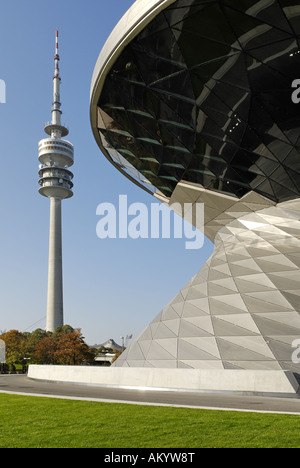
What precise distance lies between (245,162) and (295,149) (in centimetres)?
273

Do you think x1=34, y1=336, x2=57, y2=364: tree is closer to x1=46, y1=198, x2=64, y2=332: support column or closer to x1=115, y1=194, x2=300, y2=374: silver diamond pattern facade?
x1=46, y1=198, x2=64, y2=332: support column

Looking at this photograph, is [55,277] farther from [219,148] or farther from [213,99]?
[213,99]

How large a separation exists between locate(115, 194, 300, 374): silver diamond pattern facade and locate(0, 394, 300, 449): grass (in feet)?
31.2

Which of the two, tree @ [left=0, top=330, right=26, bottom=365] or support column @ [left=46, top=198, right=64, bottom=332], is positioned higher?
support column @ [left=46, top=198, right=64, bottom=332]

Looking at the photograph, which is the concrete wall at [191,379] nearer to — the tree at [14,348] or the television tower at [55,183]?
the tree at [14,348]

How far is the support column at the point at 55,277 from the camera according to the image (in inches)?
4035

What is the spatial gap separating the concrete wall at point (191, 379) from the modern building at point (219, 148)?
7.09ft

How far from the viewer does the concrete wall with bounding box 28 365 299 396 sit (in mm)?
15016

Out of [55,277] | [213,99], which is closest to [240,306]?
[213,99]

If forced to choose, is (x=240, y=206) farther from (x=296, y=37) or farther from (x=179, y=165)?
(x=296, y=37)

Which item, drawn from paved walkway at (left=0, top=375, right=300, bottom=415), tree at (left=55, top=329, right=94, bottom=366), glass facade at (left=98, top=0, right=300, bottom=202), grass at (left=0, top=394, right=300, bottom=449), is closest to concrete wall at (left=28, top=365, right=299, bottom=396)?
paved walkway at (left=0, top=375, right=300, bottom=415)

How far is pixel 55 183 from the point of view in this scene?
112375 millimetres

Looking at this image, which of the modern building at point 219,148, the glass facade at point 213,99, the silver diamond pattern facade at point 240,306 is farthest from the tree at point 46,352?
the glass facade at point 213,99
